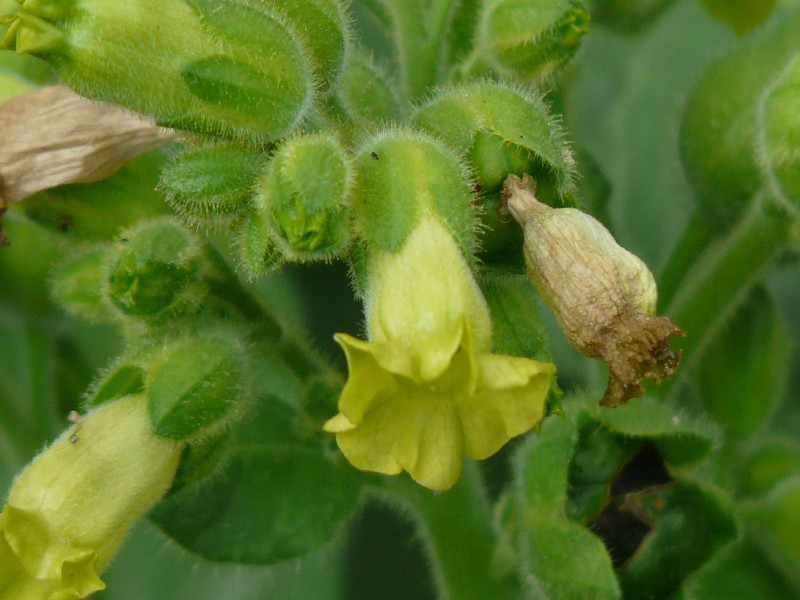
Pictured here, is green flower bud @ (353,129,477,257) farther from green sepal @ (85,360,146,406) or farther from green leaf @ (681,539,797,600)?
green leaf @ (681,539,797,600)

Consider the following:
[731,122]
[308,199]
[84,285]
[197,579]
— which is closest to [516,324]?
[308,199]

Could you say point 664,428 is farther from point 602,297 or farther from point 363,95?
point 363,95

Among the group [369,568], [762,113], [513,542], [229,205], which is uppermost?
[762,113]

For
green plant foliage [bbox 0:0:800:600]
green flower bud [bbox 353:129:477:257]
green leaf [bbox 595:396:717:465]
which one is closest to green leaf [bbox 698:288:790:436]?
green plant foliage [bbox 0:0:800:600]

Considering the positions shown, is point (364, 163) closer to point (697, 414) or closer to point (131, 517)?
point (131, 517)

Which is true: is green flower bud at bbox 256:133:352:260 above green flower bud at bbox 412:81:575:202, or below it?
below

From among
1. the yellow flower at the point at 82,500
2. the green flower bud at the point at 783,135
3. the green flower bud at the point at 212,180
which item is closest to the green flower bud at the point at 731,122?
the green flower bud at the point at 783,135

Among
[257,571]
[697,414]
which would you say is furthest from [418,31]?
[257,571]
